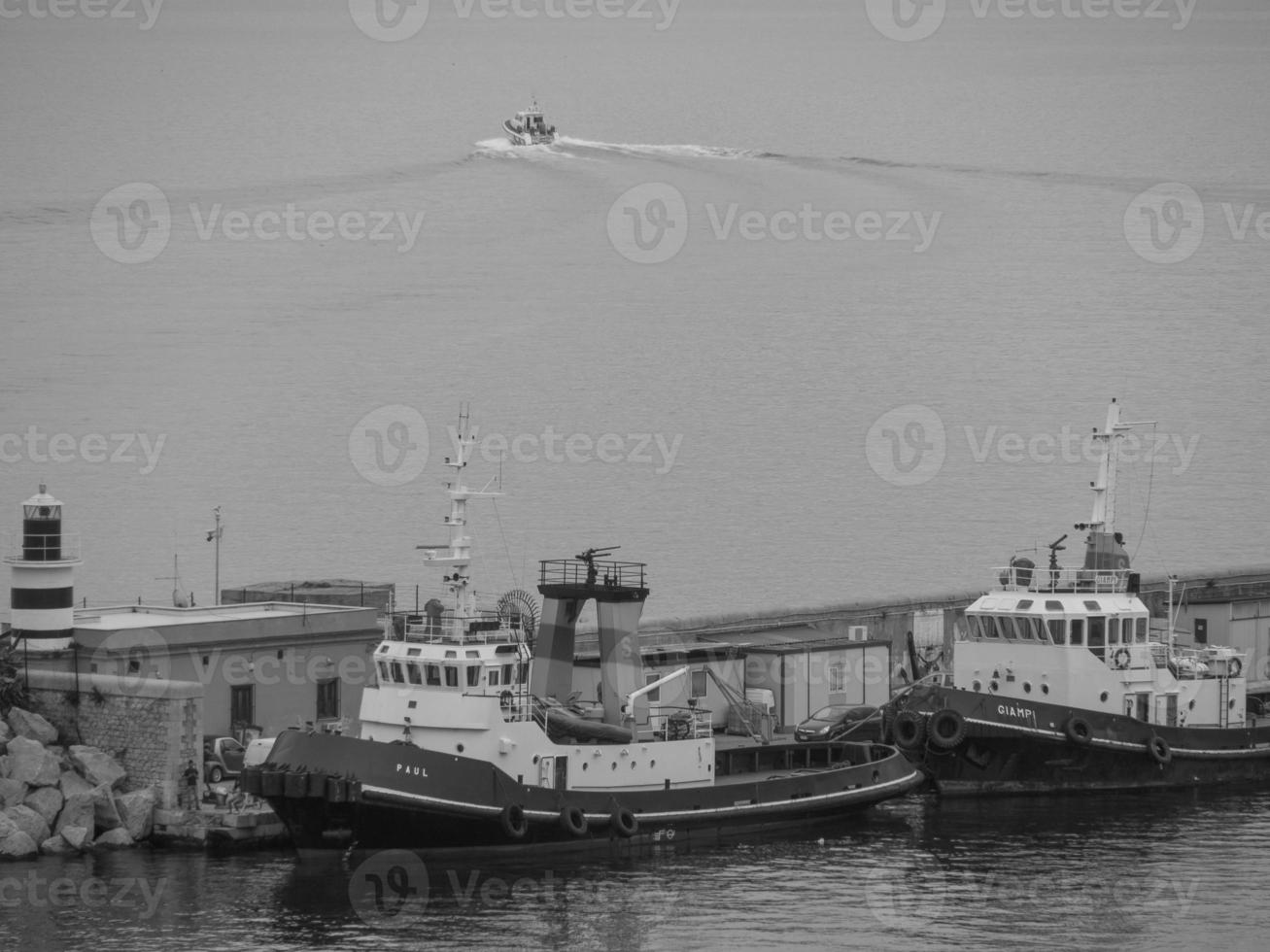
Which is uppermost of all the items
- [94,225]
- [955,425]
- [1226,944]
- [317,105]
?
[317,105]

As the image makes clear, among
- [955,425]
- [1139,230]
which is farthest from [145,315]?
[1139,230]

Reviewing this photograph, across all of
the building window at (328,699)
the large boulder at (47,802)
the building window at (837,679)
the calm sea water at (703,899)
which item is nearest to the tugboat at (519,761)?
the calm sea water at (703,899)

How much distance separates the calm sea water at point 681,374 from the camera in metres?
33.2

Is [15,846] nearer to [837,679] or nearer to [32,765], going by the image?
[32,765]

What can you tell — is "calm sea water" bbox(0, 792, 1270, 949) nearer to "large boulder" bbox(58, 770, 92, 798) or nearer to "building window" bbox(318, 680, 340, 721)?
"large boulder" bbox(58, 770, 92, 798)

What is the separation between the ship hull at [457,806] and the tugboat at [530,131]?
78.1m

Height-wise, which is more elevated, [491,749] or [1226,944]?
[491,749]

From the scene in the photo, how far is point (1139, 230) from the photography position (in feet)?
349

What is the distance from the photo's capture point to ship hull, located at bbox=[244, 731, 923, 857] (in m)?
32.3

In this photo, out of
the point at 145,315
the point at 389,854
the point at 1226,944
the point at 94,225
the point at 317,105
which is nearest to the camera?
the point at 1226,944

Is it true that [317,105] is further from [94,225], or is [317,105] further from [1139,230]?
[1139,230]

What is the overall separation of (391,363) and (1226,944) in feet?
185

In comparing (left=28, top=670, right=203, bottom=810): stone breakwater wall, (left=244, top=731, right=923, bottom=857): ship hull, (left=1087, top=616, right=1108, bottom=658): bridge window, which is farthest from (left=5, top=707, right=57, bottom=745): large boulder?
(left=1087, top=616, right=1108, bottom=658): bridge window

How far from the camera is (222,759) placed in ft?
117
